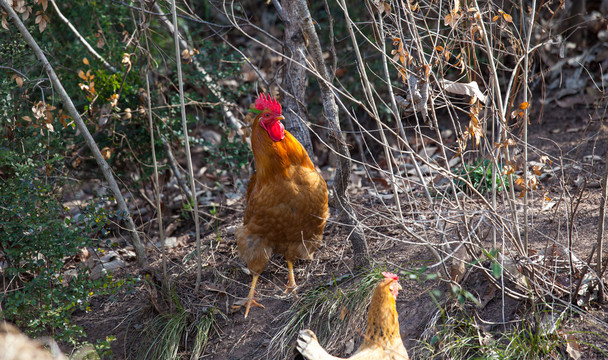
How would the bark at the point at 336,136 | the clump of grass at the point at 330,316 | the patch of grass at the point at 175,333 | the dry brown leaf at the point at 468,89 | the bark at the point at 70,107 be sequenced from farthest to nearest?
the patch of grass at the point at 175,333
the bark at the point at 70,107
the clump of grass at the point at 330,316
the bark at the point at 336,136
the dry brown leaf at the point at 468,89

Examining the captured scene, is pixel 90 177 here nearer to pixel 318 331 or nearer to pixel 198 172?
pixel 198 172

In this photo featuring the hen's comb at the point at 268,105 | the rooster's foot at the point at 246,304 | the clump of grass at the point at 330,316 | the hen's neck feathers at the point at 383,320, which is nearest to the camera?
the hen's neck feathers at the point at 383,320

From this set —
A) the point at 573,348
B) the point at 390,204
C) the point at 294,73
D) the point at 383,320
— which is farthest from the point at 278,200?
the point at 573,348

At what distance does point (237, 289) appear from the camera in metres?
4.43

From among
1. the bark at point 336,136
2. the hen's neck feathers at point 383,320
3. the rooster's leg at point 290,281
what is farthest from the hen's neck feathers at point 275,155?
the hen's neck feathers at point 383,320

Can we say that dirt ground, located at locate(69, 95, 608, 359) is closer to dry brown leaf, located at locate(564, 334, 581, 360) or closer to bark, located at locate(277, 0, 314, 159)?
dry brown leaf, located at locate(564, 334, 581, 360)

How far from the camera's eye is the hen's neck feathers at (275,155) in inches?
159

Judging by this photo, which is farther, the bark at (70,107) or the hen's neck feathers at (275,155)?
the hen's neck feathers at (275,155)

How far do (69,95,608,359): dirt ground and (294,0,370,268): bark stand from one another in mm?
135

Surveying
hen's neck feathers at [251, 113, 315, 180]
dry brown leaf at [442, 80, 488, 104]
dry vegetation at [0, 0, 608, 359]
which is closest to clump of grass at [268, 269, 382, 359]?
dry vegetation at [0, 0, 608, 359]

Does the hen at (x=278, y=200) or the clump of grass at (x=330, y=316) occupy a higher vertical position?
the hen at (x=278, y=200)

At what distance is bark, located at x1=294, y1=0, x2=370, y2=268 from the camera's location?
11.5ft

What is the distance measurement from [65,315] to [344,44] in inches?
176

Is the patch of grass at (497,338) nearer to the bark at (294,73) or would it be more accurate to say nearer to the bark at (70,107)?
the bark at (294,73)
